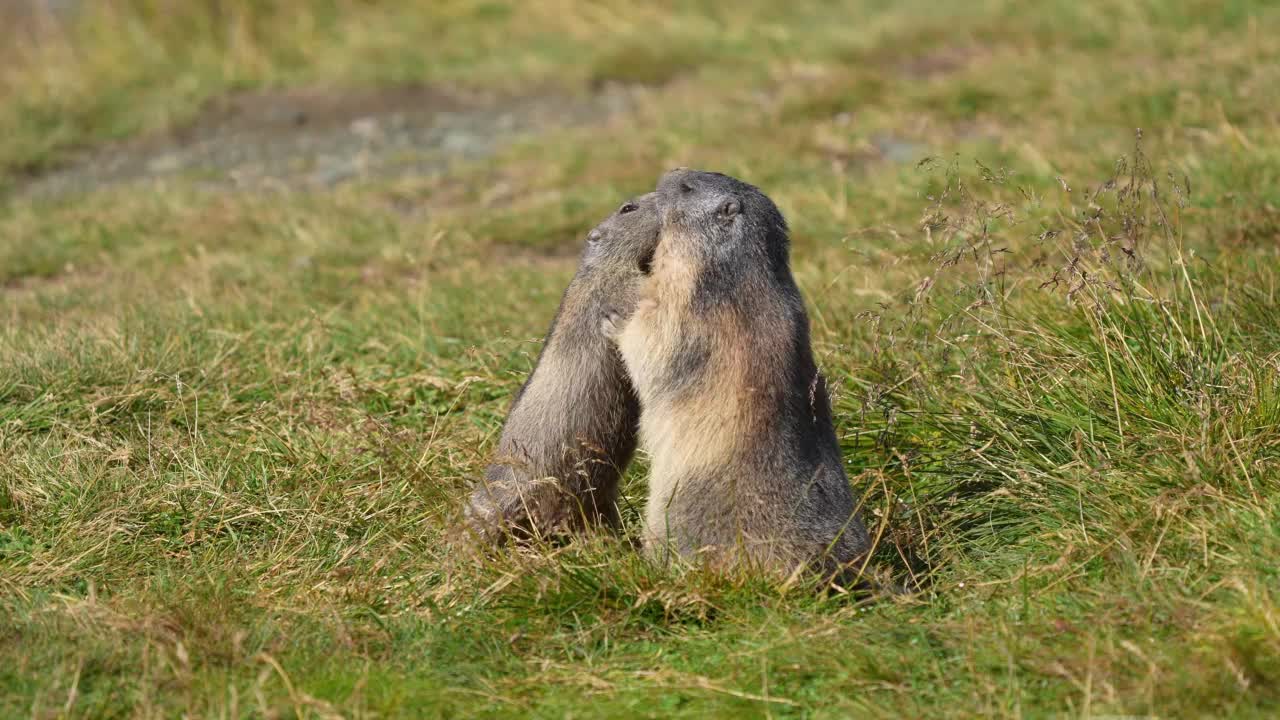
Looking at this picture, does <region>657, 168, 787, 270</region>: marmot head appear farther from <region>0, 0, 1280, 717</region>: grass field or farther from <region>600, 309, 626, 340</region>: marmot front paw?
<region>0, 0, 1280, 717</region>: grass field

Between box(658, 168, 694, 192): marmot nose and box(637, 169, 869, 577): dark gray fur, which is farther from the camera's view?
box(658, 168, 694, 192): marmot nose

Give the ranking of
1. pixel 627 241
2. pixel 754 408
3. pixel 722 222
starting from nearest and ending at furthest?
pixel 754 408, pixel 722 222, pixel 627 241

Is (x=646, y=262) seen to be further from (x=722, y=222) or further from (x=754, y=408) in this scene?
(x=754, y=408)

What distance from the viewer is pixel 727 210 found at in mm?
3908

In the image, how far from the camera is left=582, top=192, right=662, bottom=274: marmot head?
402 cm

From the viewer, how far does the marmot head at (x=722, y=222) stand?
12.7 ft

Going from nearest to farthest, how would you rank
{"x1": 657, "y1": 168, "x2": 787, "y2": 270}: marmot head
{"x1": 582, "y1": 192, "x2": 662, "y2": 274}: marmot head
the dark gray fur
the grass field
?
1. the grass field
2. the dark gray fur
3. {"x1": 657, "y1": 168, "x2": 787, "y2": 270}: marmot head
4. {"x1": 582, "y1": 192, "x2": 662, "y2": 274}: marmot head

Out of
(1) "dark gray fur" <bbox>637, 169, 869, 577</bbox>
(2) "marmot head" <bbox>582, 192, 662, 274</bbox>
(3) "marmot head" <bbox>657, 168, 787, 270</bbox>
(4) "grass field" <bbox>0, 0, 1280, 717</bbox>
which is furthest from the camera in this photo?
(2) "marmot head" <bbox>582, 192, 662, 274</bbox>

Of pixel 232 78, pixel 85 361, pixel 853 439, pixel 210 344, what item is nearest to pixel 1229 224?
pixel 853 439

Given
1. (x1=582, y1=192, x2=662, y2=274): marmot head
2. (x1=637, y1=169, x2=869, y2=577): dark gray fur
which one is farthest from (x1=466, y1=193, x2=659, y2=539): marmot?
(x1=637, y1=169, x2=869, y2=577): dark gray fur

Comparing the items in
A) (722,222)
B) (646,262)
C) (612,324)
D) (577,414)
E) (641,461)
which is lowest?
(641,461)

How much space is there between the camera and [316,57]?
1227 cm

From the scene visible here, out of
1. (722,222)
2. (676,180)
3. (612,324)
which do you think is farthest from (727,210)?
(612,324)

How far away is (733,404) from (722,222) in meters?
0.57
